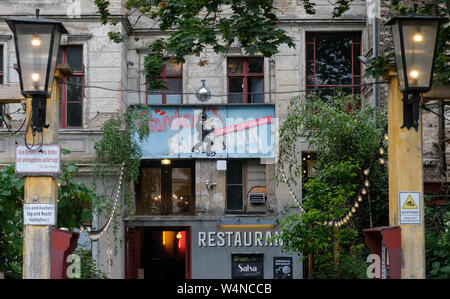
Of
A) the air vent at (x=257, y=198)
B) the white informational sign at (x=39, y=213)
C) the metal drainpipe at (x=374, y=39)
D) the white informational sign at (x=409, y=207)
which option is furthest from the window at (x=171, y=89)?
the white informational sign at (x=409, y=207)

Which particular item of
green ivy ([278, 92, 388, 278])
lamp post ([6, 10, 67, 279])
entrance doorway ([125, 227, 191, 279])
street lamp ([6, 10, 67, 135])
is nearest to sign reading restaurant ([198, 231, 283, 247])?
entrance doorway ([125, 227, 191, 279])

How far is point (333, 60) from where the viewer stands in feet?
75.9

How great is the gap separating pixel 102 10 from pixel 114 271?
32.3 feet

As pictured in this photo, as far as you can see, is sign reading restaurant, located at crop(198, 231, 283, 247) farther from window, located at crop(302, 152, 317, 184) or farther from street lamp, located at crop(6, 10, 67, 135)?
street lamp, located at crop(6, 10, 67, 135)

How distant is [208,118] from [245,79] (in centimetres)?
182

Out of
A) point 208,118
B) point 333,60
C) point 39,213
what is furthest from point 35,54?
point 333,60

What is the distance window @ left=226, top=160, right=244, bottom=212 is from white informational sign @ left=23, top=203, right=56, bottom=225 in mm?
13965

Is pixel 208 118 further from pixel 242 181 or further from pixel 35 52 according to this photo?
pixel 35 52

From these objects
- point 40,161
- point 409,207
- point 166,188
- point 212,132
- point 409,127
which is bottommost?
point 166,188

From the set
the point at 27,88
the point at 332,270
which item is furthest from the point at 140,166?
the point at 27,88

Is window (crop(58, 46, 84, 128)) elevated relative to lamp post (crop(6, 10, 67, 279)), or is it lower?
elevated

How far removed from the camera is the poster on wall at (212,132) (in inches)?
888

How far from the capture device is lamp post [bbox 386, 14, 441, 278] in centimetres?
859

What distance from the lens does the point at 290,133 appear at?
61.4ft
